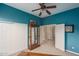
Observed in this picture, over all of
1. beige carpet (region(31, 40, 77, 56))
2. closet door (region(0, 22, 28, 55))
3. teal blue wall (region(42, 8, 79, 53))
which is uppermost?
teal blue wall (region(42, 8, 79, 53))

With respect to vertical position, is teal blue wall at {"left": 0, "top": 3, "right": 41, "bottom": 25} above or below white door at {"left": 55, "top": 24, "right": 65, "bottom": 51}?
above

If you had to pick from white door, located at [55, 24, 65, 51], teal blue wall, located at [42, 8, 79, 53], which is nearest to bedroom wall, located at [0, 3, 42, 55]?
teal blue wall, located at [42, 8, 79, 53]

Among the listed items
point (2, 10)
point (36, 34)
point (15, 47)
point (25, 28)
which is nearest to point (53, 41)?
point (36, 34)

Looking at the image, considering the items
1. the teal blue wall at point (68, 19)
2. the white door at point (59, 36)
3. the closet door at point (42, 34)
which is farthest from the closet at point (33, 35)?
the white door at point (59, 36)

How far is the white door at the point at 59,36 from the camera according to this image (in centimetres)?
138

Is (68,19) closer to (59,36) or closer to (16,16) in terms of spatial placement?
(59,36)

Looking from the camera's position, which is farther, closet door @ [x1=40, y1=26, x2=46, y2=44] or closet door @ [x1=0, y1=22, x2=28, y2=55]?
closet door @ [x1=40, y1=26, x2=46, y2=44]

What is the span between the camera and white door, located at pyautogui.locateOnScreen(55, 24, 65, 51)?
1378mm

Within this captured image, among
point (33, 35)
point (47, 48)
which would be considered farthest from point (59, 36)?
point (33, 35)

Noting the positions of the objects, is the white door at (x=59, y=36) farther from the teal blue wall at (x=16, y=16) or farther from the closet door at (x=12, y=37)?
the closet door at (x=12, y=37)

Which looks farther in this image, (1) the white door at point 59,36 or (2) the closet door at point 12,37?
(1) the white door at point 59,36

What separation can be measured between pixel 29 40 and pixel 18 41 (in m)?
0.18

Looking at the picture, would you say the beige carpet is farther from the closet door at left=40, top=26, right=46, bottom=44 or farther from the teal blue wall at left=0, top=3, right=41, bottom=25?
the teal blue wall at left=0, top=3, right=41, bottom=25

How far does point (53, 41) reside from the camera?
1390 millimetres
